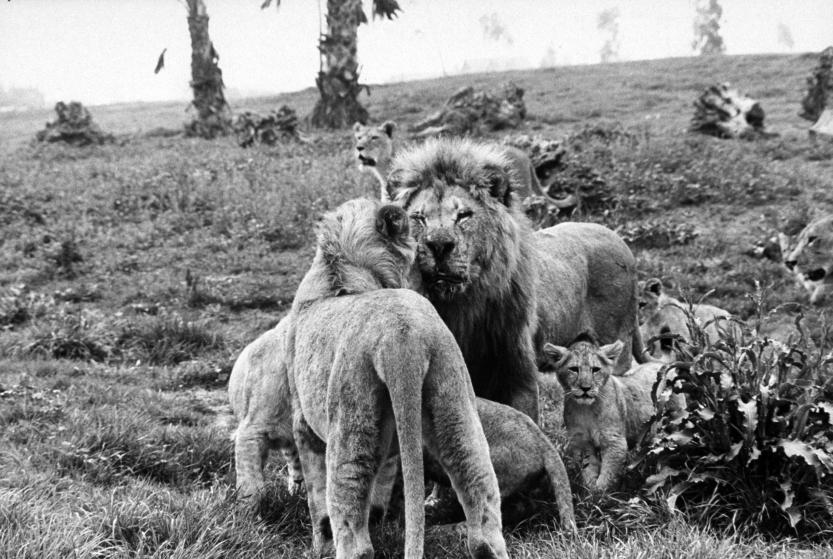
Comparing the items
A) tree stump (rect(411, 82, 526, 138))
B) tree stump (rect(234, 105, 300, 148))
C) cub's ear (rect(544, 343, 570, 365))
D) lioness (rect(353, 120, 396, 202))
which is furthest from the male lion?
tree stump (rect(234, 105, 300, 148))

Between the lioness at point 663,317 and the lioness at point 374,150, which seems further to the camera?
the lioness at point 374,150

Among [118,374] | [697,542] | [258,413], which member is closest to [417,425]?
[697,542]

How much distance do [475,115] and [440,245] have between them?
1757cm

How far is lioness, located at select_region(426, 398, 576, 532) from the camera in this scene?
15.7 feet

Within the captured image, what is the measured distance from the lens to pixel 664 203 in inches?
557

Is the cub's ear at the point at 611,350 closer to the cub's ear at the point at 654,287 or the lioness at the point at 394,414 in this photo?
the lioness at the point at 394,414

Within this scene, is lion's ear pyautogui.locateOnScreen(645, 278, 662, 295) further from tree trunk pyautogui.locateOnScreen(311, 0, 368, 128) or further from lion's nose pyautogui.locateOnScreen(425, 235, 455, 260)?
tree trunk pyautogui.locateOnScreen(311, 0, 368, 128)

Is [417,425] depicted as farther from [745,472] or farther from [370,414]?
[745,472]

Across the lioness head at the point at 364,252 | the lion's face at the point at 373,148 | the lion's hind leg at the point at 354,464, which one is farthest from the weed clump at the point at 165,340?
the lion's hind leg at the point at 354,464

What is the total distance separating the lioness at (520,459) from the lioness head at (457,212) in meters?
0.77

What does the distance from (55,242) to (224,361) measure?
554cm

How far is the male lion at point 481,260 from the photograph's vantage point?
5.09 meters

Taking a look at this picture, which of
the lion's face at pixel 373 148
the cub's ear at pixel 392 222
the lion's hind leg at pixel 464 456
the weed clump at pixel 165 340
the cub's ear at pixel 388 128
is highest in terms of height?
the cub's ear at pixel 392 222

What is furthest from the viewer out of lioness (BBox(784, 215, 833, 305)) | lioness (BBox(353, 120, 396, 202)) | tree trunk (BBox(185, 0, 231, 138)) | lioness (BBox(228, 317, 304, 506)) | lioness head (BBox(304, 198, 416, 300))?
tree trunk (BBox(185, 0, 231, 138))
